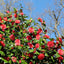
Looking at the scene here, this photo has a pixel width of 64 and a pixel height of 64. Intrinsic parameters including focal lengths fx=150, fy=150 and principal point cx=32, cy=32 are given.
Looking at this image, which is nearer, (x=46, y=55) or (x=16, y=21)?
(x=46, y=55)

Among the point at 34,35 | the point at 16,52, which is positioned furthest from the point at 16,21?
the point at 16,52

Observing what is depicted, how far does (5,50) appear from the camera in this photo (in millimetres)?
2912

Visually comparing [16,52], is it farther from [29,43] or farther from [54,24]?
[54,24]

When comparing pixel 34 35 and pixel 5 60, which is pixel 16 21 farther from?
pixel 5 60

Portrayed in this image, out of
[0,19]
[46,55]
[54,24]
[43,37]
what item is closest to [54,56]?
[46,55]

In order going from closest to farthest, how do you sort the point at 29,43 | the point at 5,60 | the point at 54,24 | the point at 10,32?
the point at 5,60, the point at 29,43, the point at 10,32, the point at 54,24

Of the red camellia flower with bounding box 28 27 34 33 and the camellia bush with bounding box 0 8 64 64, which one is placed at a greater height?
the red camellia flower with bounding box 28 27 34 33

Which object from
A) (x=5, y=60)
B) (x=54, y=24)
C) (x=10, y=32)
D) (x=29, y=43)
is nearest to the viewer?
(x=5, y=60)

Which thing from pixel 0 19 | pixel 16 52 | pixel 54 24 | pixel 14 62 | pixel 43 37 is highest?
pixel 0 19

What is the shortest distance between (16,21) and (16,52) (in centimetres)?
72

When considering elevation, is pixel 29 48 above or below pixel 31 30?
below

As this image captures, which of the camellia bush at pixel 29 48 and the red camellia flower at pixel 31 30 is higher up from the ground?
the red camellia flower at pixel 31 30

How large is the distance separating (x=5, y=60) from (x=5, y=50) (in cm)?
22

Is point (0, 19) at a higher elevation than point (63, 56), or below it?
higher
